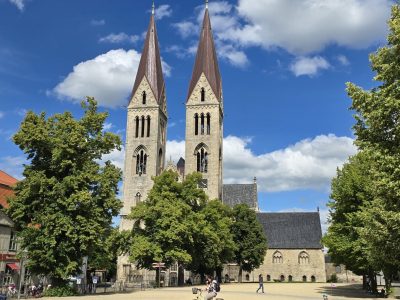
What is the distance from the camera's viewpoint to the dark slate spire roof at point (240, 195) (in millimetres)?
87625

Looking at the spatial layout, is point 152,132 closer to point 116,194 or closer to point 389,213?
point 116,194

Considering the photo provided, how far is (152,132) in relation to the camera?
72.3 metres

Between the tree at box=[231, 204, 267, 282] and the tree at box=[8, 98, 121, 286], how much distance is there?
34377mm

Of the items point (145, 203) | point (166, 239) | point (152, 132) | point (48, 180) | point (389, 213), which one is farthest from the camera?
point (152, 132)

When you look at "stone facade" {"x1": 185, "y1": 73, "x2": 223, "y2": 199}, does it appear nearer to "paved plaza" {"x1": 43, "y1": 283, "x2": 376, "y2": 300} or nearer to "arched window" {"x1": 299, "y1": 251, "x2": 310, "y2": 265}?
"arched window" {"x1": 299, "y1": 251, "x2": 310, "y2": 265}

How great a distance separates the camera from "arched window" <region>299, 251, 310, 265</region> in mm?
80188

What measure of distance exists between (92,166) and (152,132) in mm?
40189

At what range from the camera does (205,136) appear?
73.0 meters

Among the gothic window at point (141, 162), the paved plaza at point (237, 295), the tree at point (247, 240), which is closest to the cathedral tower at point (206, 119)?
the tree at point (247, 240)

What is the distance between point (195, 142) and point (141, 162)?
9020 millimetres

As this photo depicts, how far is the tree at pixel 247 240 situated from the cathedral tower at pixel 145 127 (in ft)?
47.5

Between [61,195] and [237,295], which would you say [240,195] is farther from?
[61,195]

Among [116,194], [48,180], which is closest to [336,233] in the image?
[116,194]

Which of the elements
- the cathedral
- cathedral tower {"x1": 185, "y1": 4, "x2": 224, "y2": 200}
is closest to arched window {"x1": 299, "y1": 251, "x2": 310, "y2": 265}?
the cathedral
